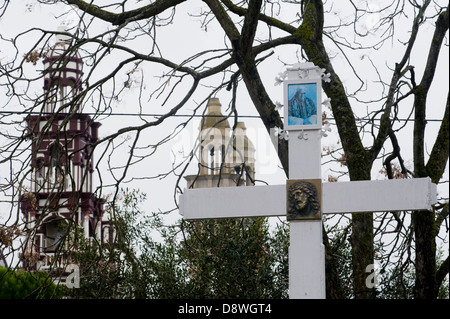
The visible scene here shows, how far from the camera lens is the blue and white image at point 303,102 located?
6.10 metres

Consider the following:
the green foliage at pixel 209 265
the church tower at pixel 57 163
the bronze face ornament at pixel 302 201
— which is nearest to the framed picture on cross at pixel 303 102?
the bronze face ornament at pixel 302 201

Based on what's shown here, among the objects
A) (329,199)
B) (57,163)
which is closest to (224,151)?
(57,163)

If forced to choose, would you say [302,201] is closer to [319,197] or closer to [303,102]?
[319,197]

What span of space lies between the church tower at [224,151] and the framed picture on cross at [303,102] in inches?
101

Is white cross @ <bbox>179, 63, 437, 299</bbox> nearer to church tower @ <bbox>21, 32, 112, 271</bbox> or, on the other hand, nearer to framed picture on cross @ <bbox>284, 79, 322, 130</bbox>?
framed picture on cross @ <bbox>284, 79, 322, 130</bbox>

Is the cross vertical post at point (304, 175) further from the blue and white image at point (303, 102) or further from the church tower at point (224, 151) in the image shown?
the church tower at point (224, 151)

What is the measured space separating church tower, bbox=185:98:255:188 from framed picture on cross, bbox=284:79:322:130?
2.56 meters

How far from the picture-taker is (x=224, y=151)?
37.4 ft

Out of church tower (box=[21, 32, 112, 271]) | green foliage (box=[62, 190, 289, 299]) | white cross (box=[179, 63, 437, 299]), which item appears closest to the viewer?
white cross (box=[179, 63, 437, 299])

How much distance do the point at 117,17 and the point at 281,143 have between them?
2015 mm

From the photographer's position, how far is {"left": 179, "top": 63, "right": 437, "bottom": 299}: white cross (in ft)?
19.7

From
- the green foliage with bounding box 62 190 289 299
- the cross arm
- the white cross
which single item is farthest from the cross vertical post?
the green foliage with bounding box 62 190 289 299

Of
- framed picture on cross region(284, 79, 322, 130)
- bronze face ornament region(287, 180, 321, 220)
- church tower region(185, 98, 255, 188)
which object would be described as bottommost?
bronze face ornament region(287, 180, 321, 220)
